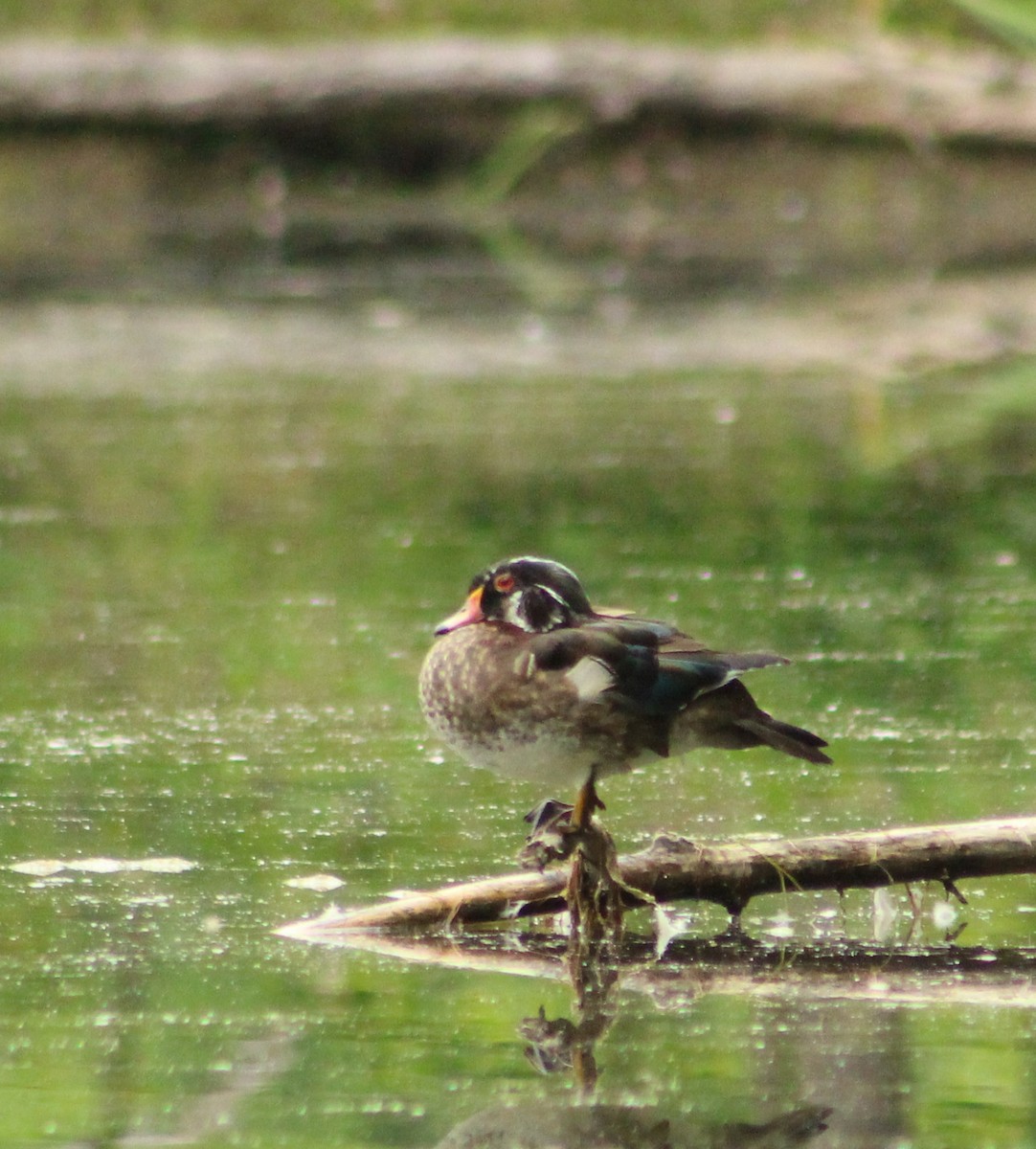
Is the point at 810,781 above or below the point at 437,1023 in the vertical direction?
above

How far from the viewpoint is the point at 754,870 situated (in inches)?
160

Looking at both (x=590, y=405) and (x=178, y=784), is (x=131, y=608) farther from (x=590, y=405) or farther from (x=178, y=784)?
(x=590, y=405)

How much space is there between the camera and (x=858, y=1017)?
3.58m

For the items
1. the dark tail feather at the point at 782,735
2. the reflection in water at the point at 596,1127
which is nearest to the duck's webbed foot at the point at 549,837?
the dark tail feather at the point at 782,735

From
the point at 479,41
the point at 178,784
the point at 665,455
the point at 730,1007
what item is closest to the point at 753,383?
the point at 665,455

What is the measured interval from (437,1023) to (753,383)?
25.6ft

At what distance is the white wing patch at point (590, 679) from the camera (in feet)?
12.7

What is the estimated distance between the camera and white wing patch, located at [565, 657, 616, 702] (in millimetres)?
3881

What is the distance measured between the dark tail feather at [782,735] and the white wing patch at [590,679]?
32 centimetres

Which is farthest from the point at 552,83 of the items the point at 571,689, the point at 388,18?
the point at 571,689

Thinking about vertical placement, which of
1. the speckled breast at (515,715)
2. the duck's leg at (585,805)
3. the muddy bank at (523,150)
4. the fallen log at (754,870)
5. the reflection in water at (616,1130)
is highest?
the muddy bank at (523,150)

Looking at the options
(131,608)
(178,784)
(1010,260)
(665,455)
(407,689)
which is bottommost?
(178,784)

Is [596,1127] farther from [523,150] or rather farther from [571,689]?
[523,150]

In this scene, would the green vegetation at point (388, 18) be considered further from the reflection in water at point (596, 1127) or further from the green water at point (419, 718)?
the reflection in water at point (596, 1127)
